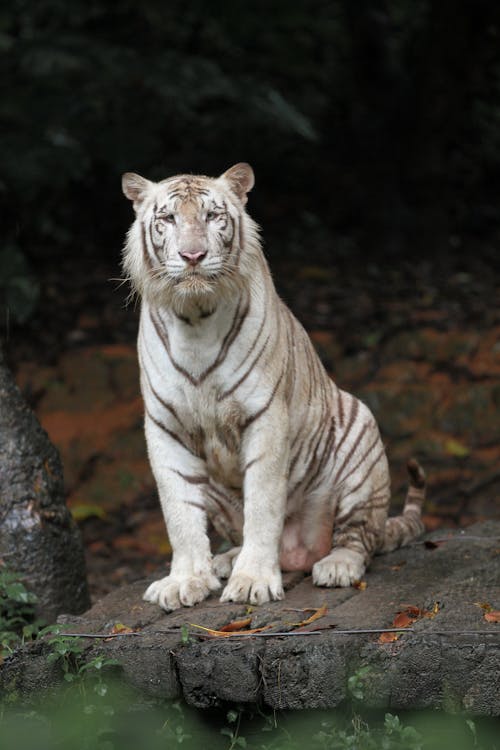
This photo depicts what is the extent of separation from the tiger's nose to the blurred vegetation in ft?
14.7

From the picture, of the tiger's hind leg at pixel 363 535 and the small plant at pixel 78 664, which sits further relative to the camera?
the tiger's hind leg at pixel 363 535

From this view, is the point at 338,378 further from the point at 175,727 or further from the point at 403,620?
the point at 175,727

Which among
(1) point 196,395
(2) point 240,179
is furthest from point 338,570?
(2) point 240,179

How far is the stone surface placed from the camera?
12.7 ft

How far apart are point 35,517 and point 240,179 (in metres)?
1.90

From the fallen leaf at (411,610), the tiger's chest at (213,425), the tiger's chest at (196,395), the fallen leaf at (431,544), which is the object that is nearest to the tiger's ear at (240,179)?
the tiger's chest at (196,395)

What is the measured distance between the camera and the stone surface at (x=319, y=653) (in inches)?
153

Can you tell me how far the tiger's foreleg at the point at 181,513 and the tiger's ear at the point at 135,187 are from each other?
961 millimetres

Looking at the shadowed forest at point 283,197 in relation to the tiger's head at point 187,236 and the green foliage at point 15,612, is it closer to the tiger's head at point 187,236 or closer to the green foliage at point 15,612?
the green foliage at point 15,612

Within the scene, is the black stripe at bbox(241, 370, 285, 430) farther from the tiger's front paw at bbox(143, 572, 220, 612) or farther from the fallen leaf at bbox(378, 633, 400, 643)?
the fallen leaf at bbox(378, 633, 400, 643)

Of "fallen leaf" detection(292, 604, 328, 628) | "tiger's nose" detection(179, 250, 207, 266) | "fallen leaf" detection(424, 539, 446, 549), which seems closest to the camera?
"fallen leaf" detection(292, 604, 328, 628)

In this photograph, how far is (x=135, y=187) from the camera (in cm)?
488

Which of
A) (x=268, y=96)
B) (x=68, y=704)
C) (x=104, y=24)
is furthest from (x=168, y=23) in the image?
(x=68, y=704)

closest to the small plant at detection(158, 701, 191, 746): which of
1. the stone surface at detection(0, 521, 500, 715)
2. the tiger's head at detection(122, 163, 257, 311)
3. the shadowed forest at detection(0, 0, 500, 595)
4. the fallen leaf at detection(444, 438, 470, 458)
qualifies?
the stone surface at detection(0, 521, 500, 715)
